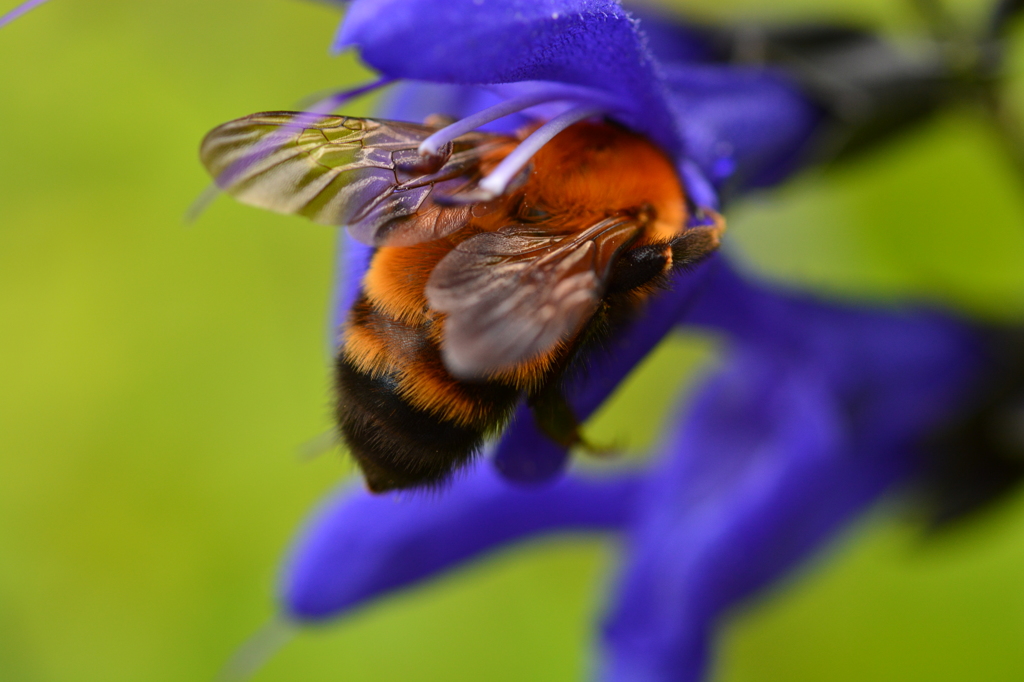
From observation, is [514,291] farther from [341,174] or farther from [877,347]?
[877,347]

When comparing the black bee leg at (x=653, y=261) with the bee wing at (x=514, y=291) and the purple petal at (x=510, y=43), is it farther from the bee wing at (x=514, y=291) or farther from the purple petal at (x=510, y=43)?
the purple petal at (x=510, y=43)

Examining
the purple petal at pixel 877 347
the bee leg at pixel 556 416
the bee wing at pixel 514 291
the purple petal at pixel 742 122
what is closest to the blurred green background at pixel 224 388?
the purple petal at pixel 877 347

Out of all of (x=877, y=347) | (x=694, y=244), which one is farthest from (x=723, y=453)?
(x=694, y=244)

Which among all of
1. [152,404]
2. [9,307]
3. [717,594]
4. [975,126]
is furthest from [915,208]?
[9,307]

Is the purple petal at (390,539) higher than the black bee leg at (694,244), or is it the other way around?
the black bee leg at (694,244)

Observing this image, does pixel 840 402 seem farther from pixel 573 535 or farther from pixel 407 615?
pixel 407 615

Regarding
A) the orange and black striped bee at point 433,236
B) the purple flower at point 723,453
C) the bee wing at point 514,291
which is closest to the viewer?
the bee wing at point 514,291

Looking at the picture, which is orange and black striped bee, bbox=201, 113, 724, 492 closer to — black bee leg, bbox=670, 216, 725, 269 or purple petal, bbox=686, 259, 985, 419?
black bee leg, bbox=670, 216, 725, 269
